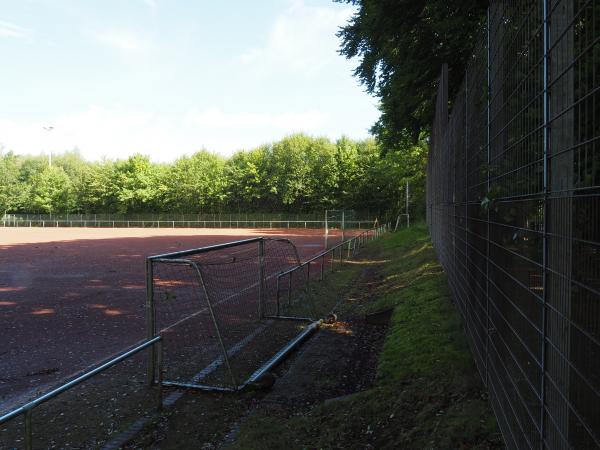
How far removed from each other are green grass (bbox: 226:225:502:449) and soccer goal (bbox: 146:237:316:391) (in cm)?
133

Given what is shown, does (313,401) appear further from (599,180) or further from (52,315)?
(52,315)

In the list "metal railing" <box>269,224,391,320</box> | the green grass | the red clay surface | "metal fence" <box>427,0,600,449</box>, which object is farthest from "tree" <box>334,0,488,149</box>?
the red clay surface

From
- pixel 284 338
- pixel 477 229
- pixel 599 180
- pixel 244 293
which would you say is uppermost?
pixel 599 180

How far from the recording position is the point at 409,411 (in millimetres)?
4125

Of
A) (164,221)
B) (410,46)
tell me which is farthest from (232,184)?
(410,46)

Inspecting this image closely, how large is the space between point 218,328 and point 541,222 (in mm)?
4359

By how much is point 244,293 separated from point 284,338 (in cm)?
134

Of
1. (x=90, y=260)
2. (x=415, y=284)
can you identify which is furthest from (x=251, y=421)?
(x=90, y=260)

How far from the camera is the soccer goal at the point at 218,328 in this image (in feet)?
18.9

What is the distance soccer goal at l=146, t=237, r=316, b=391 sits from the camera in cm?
577

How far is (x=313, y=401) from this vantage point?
5.15 meters

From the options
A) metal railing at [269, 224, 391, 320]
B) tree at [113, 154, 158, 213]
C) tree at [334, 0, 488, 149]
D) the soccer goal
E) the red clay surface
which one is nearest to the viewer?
the soccer goal

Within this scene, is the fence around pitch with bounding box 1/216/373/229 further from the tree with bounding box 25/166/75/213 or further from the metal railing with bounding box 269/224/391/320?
the metal railing with bounding box 269/224/391/320

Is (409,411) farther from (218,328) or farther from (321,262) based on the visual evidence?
(321,262)
